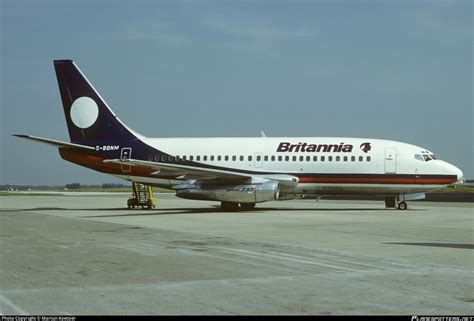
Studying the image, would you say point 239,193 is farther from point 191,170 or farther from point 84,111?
point 84,111

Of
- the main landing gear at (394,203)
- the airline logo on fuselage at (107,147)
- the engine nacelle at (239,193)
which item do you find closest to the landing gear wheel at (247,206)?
the engine nacelle at (239,193)

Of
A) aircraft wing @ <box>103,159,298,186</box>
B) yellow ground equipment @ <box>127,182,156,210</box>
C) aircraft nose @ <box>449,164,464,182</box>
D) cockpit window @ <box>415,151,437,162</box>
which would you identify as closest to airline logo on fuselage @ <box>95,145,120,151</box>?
aircraft wing @ <box>103,159,298,186</box>

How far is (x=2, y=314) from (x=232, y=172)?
25.7 m

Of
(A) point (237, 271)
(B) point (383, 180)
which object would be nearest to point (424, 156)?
(B) point (383, 180)

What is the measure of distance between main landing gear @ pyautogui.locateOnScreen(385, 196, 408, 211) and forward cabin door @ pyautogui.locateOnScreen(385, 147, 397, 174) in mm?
1975

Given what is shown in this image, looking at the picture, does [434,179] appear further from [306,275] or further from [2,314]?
[2,314]

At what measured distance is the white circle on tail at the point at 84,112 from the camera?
35.8 meters

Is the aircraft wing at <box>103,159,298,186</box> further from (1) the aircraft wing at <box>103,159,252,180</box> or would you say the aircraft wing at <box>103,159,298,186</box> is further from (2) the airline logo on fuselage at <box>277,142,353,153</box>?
(2) the airline logo on fuselage at <box>277,142,353,153</box>

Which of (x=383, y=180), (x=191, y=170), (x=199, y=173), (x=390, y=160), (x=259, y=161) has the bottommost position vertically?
(x=383, y=180)

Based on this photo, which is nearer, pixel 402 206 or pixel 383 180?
pixel 383 180

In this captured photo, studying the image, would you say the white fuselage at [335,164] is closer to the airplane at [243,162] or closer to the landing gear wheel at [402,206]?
the airplane at [243,162]

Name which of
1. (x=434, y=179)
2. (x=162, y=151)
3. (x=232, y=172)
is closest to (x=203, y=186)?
(x=232, y=172)

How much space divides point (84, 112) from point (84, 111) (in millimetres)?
56

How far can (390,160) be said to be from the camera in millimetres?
31969
